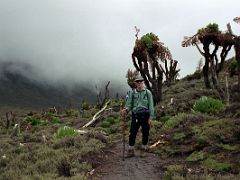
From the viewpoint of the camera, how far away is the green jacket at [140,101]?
12.3m

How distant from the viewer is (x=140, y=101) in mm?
12359

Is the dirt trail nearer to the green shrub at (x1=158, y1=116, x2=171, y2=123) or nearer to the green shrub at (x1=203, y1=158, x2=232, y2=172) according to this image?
the green shrub at (x1=203, y1=158, x2=232, y2=172)

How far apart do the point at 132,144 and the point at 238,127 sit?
3.02 metres

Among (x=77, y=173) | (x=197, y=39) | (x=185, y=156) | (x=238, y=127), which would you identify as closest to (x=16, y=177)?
(x=77, y=173)

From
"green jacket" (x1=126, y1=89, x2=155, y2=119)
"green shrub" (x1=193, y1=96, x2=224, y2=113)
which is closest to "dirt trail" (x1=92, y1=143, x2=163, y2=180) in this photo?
"green jacket" (x1=126, y1=89, x2=155, y2=119)

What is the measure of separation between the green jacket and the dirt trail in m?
1.32

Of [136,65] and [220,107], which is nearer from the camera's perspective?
[220,107]

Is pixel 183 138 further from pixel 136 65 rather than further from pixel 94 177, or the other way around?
pixel 136 65

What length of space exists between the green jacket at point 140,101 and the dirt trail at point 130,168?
4.34 feet

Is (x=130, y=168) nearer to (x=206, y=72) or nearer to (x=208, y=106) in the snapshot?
(x=208, y=106)

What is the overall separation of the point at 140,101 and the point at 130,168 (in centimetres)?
212

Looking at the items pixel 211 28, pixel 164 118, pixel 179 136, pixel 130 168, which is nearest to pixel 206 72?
pixel 211 28

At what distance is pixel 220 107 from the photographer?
16469mm

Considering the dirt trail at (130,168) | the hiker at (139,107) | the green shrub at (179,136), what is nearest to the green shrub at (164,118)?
the green shrub at (179,136)
